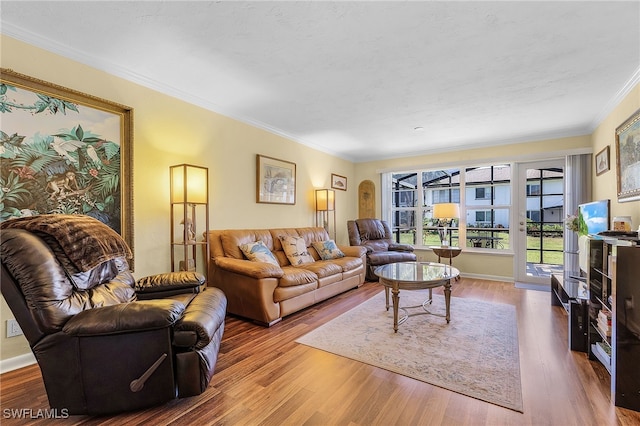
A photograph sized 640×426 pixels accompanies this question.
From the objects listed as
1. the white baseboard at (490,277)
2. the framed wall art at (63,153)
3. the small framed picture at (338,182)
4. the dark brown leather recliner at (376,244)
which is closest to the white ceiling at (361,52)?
the framed wall art at (63,153)

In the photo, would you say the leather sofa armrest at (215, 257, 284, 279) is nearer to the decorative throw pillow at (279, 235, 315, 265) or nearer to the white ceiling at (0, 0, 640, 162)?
the decorative throw pillow at (279, 235, 315, 265)

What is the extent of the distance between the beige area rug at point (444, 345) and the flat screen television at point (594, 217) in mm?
1226

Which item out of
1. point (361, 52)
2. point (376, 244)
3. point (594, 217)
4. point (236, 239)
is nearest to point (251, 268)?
point (236, 239)

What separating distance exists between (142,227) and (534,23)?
11.7 ft

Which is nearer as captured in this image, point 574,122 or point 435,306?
point 435,306

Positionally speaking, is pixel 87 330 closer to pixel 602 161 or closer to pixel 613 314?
pixel 613 314

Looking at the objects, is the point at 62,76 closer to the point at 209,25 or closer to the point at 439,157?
the point at 209,25

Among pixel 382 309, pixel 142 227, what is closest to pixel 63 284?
pixel 142 227

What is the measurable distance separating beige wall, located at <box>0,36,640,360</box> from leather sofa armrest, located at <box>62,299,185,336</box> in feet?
3.65

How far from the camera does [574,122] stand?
3.92 meters

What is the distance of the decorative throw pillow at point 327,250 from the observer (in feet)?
13.9

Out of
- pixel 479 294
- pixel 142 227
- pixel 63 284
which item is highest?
pixel 142 227

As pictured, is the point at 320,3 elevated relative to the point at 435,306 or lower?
elevated

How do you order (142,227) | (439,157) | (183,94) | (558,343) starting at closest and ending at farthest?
(558,343) < (142,227) < (183,94) < (439,157)
